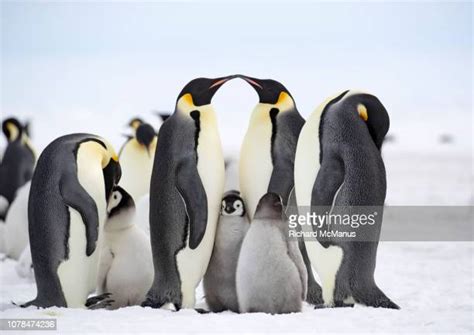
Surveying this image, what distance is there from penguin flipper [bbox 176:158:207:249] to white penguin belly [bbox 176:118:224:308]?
1.7 inches

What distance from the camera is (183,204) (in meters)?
4.41

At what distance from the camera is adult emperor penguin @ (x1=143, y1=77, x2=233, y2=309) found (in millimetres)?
4359

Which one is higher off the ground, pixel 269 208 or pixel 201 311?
pixel 269 208

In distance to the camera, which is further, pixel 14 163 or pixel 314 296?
pixel 14 163

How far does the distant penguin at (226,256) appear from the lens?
4348mm

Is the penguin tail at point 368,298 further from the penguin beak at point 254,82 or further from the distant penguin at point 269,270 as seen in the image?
the penguin beak at point 254,82

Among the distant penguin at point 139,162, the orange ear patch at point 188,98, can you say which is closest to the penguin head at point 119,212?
the orange ear patch at point 188,98

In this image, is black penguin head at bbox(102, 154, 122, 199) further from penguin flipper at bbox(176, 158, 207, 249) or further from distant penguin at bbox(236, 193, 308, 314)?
distant penguin at bbox(236, 193, 308, 314)

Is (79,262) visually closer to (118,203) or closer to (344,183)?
(118,203)

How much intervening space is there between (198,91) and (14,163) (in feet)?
17.1

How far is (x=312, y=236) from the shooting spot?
4355 millimetres

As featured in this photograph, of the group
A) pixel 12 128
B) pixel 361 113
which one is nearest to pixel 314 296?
pixel 361 113

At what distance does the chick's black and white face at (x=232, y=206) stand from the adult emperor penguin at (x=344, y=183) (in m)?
0.34

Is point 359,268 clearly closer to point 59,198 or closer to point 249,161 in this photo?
point 249,161
